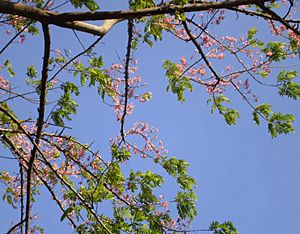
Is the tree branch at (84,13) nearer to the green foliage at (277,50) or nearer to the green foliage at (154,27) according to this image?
the green foliage at (154,27)

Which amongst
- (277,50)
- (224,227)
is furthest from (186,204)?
(277,50)

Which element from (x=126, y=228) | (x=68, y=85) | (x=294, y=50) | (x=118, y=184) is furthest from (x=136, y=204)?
(x=294, y=50)

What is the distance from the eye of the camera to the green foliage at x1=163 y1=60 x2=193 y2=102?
4887 millimetres

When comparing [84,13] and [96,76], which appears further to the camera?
[96,76]

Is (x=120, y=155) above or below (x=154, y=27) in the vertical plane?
below

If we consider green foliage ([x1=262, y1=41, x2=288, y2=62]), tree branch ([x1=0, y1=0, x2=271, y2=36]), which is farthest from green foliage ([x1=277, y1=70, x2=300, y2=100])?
tree branch ([x1=0, y1=0, x2=271, y2=36])

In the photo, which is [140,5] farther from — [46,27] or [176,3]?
[46,27]

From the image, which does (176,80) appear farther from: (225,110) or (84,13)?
(84,13)

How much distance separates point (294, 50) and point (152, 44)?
1.58 meters

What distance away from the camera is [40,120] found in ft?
12.0

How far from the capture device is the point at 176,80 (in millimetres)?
4918

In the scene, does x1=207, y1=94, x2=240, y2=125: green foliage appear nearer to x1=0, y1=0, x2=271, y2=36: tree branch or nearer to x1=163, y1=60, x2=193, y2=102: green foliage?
x1=163, y1=60, x2=193, y2=102: green foliage

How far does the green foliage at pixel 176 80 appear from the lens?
489 centimetres

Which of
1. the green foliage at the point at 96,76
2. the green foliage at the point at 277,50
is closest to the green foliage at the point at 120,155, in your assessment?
the green foliage at the point at 96,76
